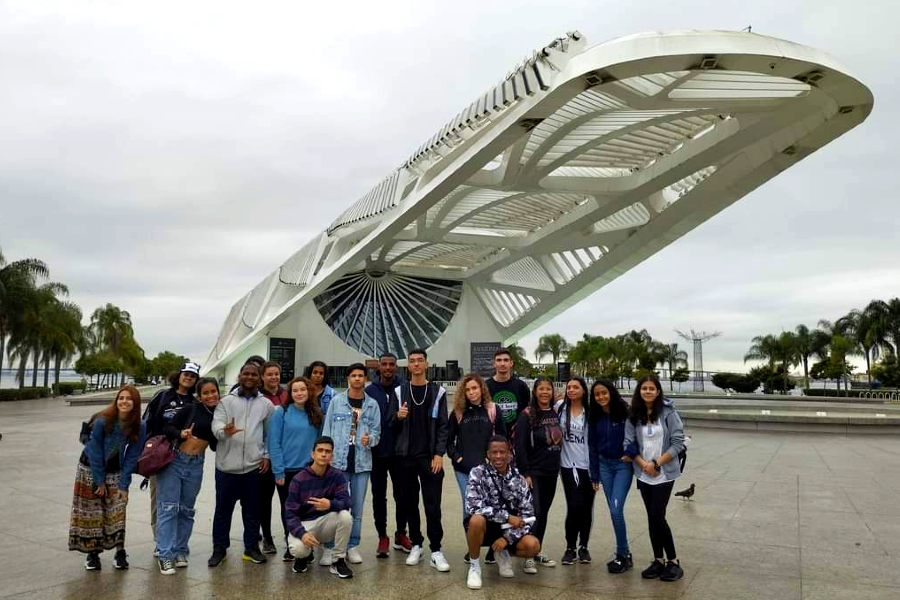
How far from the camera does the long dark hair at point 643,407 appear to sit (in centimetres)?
479

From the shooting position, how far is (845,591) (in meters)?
4.13

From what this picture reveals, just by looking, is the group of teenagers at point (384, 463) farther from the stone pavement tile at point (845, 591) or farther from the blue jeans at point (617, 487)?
the stone pavement tile at point (845, 591)

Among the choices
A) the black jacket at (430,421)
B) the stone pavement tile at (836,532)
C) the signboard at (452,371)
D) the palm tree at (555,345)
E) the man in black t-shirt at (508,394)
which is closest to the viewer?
the black jacket at (430,421)

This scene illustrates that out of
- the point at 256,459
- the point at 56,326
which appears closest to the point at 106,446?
the point at 256,459

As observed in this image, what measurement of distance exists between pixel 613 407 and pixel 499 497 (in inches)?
45.8

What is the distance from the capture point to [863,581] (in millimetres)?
4340

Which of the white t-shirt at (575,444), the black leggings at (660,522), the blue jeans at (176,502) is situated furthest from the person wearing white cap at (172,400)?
the black leggings at (660,522)

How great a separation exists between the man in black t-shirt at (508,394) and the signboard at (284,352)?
30.3 m

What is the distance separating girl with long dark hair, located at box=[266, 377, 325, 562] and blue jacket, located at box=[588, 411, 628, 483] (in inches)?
85.5

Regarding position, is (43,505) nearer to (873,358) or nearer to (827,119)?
(827,119)

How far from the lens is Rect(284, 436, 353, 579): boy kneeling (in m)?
4.57

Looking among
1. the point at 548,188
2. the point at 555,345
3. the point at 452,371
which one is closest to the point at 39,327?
the point at 452,371

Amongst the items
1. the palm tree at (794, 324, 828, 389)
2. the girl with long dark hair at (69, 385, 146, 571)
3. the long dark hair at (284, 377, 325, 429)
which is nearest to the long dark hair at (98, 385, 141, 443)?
the girl with long dark hair at (69, 385, 146, 571)

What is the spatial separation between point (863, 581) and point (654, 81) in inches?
517
